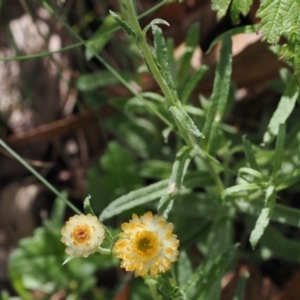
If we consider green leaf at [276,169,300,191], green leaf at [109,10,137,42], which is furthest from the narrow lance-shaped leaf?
green leaf at [109,10,137,42]

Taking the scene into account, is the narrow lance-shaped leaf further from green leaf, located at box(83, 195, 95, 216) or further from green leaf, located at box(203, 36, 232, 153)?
green leaf, located at box(83, 195, 95, 216)

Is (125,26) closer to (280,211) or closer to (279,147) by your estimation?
(279,147)

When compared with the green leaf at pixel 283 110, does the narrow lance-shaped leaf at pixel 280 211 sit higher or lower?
lower

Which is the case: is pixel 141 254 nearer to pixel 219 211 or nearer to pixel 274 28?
pixel 274 28

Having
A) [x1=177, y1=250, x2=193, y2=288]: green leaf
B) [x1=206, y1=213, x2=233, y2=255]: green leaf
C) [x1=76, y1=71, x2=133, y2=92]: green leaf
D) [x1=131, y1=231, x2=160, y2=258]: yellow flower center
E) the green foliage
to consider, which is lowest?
the green foliage

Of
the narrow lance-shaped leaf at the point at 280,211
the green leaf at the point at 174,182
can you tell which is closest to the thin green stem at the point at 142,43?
the green leaf at the point at 174,182

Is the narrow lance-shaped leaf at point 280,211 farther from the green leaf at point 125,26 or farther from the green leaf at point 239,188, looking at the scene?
the green leaf at point 125,26

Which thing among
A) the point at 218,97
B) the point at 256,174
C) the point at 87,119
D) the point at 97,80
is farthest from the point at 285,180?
the point at 87,119

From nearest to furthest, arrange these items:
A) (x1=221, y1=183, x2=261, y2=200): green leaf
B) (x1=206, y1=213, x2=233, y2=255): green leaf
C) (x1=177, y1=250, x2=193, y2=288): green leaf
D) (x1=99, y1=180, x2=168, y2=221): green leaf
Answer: (x1=221, y1=183, x2=261, y2=200): green leaf, (x1=99, y1=180, x2=168, y2=221): green leaf, (x1=177, y1=250, x2=193, y2=288): green leaf, (x1=206, y1=213, x2=233, y2=255): green leaf
